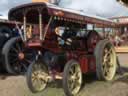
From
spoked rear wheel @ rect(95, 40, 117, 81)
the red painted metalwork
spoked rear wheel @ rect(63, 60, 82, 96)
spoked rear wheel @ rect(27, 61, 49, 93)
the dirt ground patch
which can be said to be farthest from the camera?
spoked rear wheel @ rect(95, 40, 117, 81)

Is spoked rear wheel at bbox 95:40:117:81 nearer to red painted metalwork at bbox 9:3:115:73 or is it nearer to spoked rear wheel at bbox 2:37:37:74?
red painted metalwork at bbox 9:3:115:73

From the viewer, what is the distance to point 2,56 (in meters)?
12.4

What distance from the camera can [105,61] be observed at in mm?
10695

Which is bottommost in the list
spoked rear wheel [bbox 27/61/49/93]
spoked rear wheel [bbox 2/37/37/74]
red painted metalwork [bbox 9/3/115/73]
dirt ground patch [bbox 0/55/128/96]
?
spoked rear wheel [bbox 2/37/37/74]

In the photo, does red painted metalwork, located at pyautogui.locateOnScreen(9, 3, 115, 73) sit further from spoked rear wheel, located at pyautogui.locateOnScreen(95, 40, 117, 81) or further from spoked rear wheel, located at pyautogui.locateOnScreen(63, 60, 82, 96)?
spoked rear wheel, located at pyautogui.locateOnScreen(63, 60, 82, 96)

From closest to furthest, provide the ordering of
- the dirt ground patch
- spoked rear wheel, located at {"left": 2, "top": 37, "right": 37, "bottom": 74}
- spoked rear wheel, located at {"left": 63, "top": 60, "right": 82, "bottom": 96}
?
spoked rear wheel, located at {"left": 63, "top": 60, "right": 82, "bottom": 96} → the dirt ground patch → spoked rear wheel, located at {"left": 2, "top": 37, "right": 37, "bottom": 74}

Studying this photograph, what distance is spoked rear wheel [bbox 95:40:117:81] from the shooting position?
10203 millimetres

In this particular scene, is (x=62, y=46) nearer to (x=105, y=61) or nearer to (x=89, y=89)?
(x=89, y=89)

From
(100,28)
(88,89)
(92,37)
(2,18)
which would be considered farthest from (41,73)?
(2,18)

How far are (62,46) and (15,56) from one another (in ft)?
11.3

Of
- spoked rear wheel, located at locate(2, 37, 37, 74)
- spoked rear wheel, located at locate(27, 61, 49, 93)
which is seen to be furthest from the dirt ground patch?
spoked rear wheel, located at locate(2, 37, 37, 74)

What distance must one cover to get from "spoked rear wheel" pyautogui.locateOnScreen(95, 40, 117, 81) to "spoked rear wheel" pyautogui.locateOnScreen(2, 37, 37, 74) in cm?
253

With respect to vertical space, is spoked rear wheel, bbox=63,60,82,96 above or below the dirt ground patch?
above

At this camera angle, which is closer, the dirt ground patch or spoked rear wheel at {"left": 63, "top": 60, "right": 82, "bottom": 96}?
spoked rear wheel at {"left": 63, "top": 60, "right": 82, "bottom": 96}
